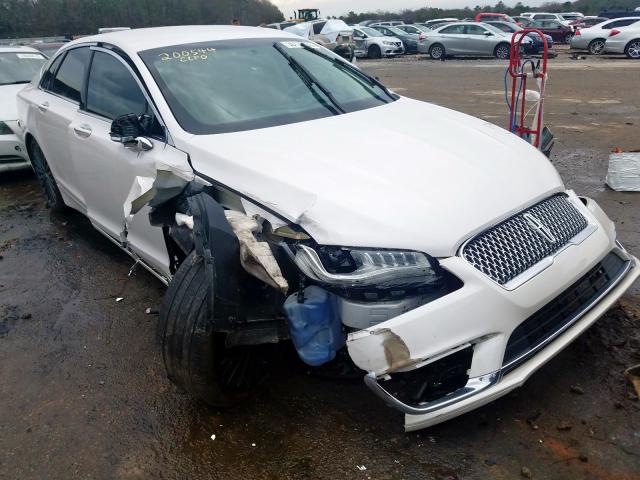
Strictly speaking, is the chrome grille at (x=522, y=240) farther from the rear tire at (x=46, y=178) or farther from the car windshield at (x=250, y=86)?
the rear tire at (x=46, y=178)

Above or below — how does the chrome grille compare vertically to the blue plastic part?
above

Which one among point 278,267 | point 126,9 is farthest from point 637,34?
point 126,9

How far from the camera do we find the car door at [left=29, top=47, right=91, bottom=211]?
427 cm

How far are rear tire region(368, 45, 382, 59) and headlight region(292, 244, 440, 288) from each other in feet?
82.0

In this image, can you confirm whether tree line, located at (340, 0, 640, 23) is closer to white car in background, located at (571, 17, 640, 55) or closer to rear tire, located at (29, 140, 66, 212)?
white car in background, located at (571, 17, 640, 55)

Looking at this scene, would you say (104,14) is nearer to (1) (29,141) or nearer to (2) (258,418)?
(1) (29,141)

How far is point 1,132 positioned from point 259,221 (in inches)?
208

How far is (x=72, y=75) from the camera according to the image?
442 centimetres

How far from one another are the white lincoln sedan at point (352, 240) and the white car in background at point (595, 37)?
20106 millimetres

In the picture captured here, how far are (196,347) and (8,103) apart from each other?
5.79 meters

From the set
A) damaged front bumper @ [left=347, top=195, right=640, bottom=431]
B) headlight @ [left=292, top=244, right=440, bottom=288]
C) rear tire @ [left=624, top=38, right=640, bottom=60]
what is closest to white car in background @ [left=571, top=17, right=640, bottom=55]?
rear tire @ [left=624, top=38, right=640, bottom=60]

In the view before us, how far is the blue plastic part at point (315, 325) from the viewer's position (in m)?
2.29

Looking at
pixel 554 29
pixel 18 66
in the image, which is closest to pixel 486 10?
pixel 554 29

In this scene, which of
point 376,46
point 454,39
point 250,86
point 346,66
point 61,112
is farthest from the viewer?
point 376,46
